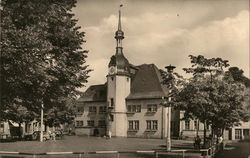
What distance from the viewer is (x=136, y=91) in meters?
69.8

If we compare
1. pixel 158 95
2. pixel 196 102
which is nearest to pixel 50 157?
pixel 196 102

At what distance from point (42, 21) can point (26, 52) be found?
10.9ft

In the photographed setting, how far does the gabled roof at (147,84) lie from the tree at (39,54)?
137ft

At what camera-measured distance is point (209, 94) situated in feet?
88.3

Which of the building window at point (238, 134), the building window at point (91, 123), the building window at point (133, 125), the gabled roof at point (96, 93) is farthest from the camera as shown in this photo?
the building window at point (91, 123)

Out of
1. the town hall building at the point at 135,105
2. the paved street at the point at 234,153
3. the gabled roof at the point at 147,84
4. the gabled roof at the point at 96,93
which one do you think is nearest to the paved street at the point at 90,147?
the paved street at the point at 234,153

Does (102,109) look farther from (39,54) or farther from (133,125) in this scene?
(39,54)

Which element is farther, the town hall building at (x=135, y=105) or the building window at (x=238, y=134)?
the building window at (x=238, y=134)

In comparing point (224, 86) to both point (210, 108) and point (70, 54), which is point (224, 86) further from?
point (70, 54)

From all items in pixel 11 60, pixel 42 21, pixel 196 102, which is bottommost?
pixel 196 102

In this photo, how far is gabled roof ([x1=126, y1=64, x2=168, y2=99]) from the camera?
66562mm

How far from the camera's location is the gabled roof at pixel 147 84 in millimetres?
66562

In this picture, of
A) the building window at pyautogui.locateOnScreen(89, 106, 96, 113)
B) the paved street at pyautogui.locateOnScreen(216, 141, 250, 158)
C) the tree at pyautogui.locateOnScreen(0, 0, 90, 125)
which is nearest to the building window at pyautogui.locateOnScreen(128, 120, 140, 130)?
the building window at pyautogui.locateOnScreen(89, 106, 96, 113)

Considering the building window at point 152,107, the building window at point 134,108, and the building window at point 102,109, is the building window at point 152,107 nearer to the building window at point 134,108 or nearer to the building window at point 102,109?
the building window at point 134,108
